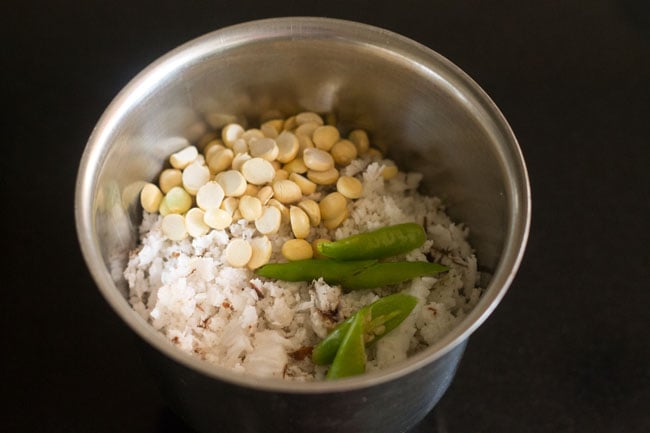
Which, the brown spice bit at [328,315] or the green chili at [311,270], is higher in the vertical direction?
the green chili at [311,270]

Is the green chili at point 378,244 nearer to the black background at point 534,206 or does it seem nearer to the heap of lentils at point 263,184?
the heap of lentils at point 263,184

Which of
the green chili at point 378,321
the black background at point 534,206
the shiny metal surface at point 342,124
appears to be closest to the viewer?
the shiny metal surface at point 342,124

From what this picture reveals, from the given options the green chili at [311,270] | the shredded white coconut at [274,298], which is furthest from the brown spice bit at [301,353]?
the green chili at [311,270]

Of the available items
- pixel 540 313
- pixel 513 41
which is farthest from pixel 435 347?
pixel 513 41

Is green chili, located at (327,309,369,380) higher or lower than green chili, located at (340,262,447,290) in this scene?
lower

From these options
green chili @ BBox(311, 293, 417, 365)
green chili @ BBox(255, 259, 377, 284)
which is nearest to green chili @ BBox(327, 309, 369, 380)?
green chili @ BBox(311, 293, 417, 365)

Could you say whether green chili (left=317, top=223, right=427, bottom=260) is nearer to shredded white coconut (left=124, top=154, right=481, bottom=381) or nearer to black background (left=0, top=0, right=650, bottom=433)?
shredded white coconut (left=124, top=154, right=481, bottom=381)
